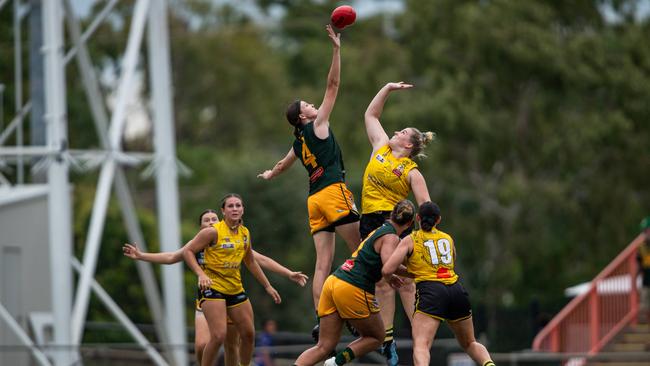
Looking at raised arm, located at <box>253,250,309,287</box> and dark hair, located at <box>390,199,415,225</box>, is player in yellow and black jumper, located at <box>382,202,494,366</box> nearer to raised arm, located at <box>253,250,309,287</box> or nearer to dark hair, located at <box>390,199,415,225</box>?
dark hair, located at <box>390,199,415,225</box>

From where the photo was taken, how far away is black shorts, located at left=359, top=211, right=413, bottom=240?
15.1 m

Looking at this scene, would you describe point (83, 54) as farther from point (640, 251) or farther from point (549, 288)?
point (549, 288)

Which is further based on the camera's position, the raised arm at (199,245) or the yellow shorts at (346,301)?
the raised arm at (199,245)

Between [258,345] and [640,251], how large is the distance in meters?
8.40

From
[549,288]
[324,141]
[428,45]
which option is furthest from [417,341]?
[549,288]

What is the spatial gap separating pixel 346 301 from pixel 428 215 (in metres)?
1.24

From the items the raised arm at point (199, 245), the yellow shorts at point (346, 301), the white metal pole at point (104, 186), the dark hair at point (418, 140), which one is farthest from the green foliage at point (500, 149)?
the yellow shorts at point (346, 301)

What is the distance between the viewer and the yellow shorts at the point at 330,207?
15.2 m

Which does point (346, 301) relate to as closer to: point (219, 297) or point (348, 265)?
point (348, 265)

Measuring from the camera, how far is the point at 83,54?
92.8 ft

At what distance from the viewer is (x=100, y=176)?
29062mm

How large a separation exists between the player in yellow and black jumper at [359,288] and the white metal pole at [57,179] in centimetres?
1392

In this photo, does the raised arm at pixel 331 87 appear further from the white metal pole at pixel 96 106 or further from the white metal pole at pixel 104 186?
the white metal pole at pixel 104 186

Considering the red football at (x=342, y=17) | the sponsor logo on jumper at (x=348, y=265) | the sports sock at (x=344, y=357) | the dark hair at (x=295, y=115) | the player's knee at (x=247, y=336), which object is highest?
the red football at (x=342, y=17)
